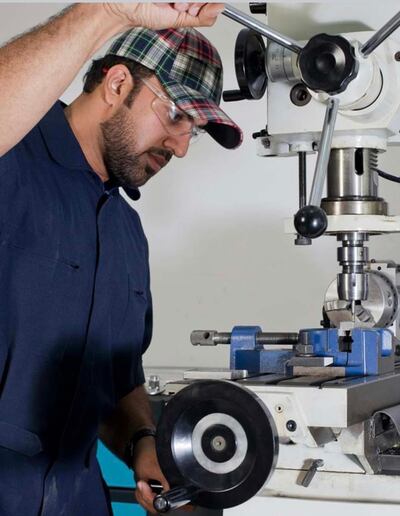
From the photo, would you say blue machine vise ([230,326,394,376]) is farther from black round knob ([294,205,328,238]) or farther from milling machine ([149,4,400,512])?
black round knob ([294,205,328,238])

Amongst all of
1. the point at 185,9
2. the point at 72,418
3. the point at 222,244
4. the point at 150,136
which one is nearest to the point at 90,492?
the point at 72,418

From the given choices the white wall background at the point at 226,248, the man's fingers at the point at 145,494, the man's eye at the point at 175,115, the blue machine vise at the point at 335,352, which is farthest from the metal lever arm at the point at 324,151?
the white wall background at the point at 226,248

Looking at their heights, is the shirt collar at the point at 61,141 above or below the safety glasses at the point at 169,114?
below

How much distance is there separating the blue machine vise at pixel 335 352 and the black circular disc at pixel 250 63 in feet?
1.35

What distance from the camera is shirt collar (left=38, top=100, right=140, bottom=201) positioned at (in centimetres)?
156

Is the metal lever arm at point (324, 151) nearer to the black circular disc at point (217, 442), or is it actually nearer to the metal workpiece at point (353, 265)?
the metal workpiece at point (353, 265)

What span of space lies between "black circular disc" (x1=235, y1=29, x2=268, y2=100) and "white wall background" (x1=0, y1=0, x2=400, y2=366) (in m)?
1.16

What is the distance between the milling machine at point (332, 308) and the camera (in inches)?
44.0

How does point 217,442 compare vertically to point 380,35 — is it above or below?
below

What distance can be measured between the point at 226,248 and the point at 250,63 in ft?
4.57

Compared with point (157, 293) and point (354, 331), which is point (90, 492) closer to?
point (354, 331)

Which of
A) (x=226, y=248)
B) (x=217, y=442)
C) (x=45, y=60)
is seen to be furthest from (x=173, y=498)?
(x=226, y=248)

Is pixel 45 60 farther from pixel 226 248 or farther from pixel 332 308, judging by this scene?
pixel 226 248

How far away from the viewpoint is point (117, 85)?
170 cm
